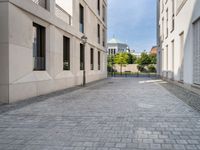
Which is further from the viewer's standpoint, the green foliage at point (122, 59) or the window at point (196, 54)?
the green foliage at point (122, 59)

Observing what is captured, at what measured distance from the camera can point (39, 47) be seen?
44.4 feet

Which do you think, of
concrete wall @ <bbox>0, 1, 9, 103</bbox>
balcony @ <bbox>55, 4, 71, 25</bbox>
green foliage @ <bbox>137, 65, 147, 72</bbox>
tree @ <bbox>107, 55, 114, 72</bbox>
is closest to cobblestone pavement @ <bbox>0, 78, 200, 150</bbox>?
concrete wall @ <bbox>0, 1, 9, 103</bbox>

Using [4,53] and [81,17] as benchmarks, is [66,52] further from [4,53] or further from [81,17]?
[4,53]

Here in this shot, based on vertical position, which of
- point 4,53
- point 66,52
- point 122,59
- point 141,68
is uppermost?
point 122,59

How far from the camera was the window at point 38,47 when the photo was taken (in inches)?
508

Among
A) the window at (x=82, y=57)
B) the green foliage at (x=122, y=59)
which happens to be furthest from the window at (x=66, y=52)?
the green foliage at (x=122, y=59)

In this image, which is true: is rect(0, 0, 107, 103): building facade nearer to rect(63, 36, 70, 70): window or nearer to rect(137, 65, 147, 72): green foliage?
rect(63, 36, 70, 70): window

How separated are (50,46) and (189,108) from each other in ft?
27.3

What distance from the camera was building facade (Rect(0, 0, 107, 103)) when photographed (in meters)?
9.83

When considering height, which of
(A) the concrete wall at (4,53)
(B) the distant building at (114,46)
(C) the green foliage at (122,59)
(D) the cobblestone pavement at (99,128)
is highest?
(B) the distant building at (114,46)

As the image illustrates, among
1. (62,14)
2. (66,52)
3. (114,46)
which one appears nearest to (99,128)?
(62,14)

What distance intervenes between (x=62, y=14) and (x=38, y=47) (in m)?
4.48

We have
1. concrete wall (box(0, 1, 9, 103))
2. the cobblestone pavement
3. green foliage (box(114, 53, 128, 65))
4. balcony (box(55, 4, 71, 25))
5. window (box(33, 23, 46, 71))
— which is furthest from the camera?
green foliage (box(114, 53, 128, 65))

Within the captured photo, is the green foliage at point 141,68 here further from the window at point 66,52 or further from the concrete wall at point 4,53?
the concrete wall at point 4,53
